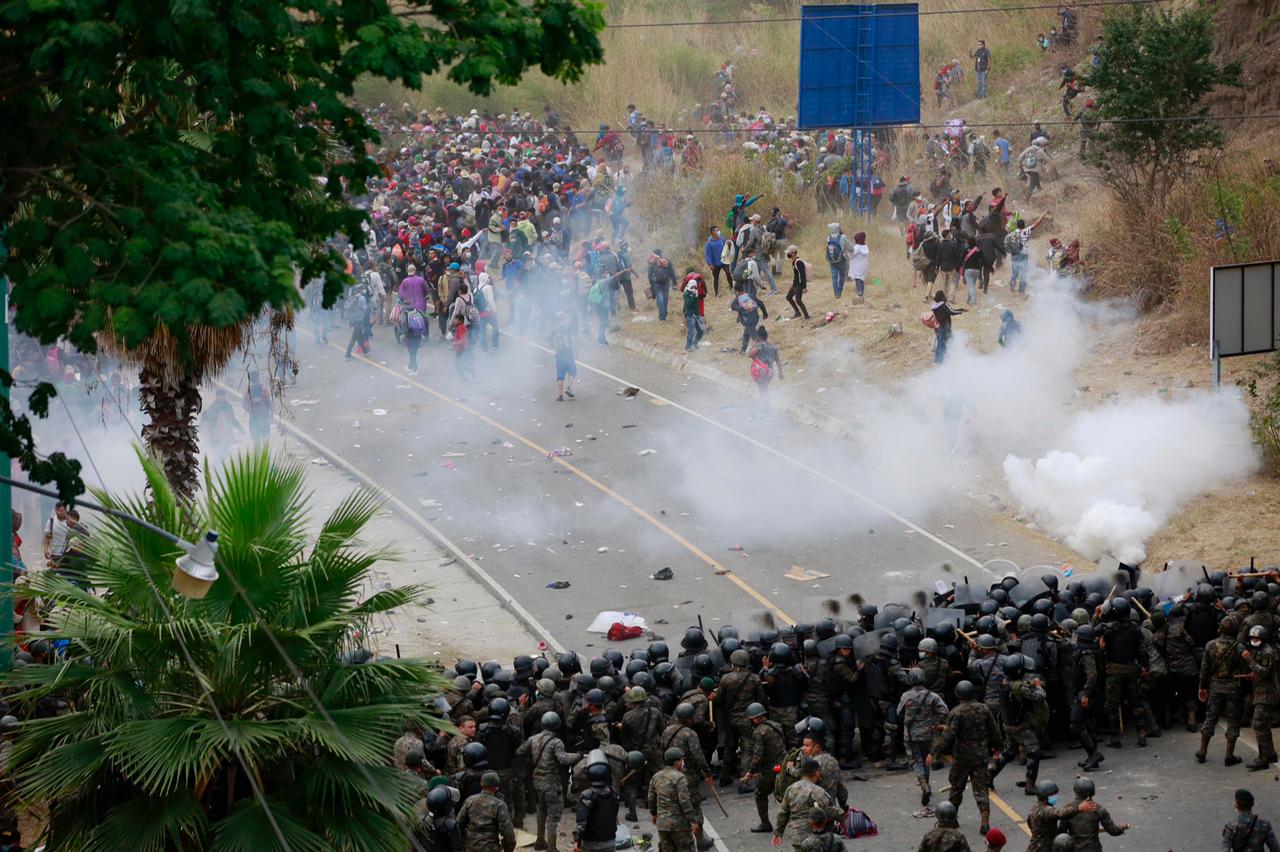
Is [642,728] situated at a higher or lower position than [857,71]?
lower

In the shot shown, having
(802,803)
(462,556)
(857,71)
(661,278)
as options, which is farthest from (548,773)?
(857,71)

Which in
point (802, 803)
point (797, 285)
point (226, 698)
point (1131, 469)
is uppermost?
point (797, 285)

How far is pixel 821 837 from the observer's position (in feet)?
35.6

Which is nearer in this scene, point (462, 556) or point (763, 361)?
point (462, 556)

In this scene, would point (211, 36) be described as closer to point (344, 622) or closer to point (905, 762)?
point (344, 622)

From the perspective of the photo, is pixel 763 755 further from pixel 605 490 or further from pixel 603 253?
pixel 603 253

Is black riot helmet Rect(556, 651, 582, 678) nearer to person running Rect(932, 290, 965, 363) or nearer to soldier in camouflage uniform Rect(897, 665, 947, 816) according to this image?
soldier in camouflage uniform Rect(897, 665, 947, 816)

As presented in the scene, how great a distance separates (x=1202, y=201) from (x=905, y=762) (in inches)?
597

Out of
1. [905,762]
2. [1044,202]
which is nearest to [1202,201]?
[1044,202]

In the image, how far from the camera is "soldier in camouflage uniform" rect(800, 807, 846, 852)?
10773 millimetres

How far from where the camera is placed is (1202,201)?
26906 millimetres

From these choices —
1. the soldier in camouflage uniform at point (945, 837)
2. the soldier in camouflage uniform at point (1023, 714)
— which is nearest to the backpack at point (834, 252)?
the soldier in camouflage uniform at point (1023, 714)

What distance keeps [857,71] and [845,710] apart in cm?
1930

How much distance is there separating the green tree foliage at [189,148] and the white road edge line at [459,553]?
6962 mm
